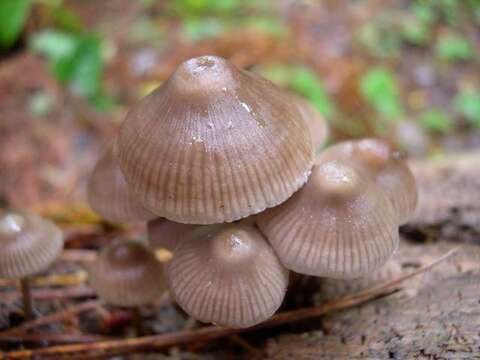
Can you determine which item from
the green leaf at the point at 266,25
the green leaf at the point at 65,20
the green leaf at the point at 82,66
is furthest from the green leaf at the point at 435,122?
the green leaf at the point at 65,20

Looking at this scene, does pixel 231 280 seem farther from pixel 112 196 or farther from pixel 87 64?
pixel 87 64

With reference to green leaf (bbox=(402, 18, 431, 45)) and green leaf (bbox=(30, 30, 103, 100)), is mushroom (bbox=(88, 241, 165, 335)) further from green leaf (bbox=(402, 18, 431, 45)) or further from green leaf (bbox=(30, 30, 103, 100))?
green leaf (bbox=(402, 18, 431, 45))

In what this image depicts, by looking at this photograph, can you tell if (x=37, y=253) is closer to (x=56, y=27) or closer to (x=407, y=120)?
(x=56, y=27)

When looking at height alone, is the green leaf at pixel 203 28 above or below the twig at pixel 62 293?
above

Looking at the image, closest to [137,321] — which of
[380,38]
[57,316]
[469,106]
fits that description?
[57,316]

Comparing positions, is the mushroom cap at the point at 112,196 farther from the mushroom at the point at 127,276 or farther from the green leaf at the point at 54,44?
the green leaf at the point at 54,44
